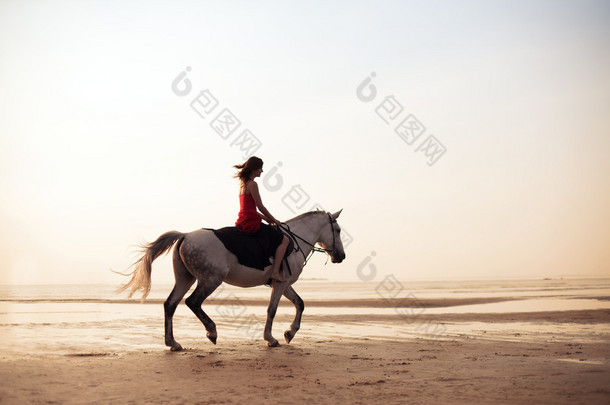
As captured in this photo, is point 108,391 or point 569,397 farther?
point 108,391

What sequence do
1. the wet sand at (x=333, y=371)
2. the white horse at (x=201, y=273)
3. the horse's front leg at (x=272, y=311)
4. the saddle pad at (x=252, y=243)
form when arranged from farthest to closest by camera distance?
1. the horse's front leg at (x=272, y=311)
2. the saddle pad at (x=252, y=243)
3. the white horse at (x=201, y=273)
4. the wet sand at (x=333, y=371)

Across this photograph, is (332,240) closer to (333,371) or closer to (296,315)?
(296,315)

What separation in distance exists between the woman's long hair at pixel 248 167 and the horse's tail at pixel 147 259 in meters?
1.46

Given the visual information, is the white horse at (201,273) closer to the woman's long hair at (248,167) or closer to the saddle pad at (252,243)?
the saddle pad at (252,243)

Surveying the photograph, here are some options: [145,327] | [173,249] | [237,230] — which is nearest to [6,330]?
[145,327]


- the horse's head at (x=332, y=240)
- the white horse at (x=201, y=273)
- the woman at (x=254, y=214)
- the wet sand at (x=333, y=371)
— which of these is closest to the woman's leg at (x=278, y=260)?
the woman at (x=254, y=214)

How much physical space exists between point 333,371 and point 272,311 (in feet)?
10.2

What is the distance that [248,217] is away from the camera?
984cm

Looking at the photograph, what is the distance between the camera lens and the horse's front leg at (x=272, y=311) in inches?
384

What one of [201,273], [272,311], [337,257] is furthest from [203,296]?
[337,257]

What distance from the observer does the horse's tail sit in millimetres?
9617

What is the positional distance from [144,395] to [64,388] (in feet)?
3.25

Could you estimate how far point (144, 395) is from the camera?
5.57m

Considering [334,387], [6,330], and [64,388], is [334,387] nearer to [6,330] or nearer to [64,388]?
[64,388]
